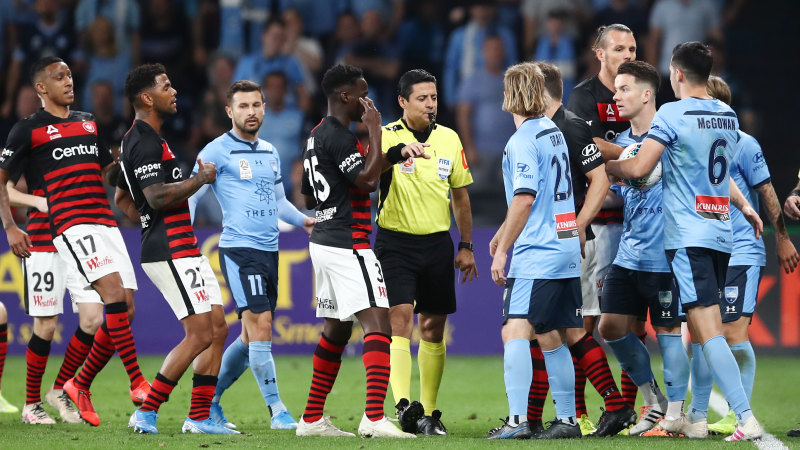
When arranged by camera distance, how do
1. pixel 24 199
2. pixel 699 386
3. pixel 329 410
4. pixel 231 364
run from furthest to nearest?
1. pixel 329 410
2. pixel 24 199
3. pixel 231 364
4. pixel 699 386

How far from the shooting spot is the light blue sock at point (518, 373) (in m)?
6.89

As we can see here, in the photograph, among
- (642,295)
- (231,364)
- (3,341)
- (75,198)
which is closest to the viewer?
(642,295)

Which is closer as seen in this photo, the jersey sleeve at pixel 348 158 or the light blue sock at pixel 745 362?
the jersey sleeve at pixel 348 158

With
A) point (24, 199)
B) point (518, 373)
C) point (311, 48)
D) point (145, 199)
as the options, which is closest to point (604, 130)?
point (518, 373)

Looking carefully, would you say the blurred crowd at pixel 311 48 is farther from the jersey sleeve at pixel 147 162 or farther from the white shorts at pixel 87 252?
the jersey sleeve at pixel 147 162

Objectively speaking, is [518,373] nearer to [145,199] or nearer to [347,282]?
[347,282]

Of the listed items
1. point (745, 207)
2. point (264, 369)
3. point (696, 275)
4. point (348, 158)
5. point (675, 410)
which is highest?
point (348, 158)

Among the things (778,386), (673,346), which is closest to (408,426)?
(673,346)

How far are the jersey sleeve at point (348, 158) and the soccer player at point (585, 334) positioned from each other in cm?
135

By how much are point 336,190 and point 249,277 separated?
3.93 ft

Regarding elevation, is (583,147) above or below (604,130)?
below

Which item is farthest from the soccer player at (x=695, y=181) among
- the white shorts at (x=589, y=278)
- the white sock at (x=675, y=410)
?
the white shorts at (x=589, y=278)

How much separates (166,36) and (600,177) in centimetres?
1148

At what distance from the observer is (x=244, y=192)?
841 centimetres
